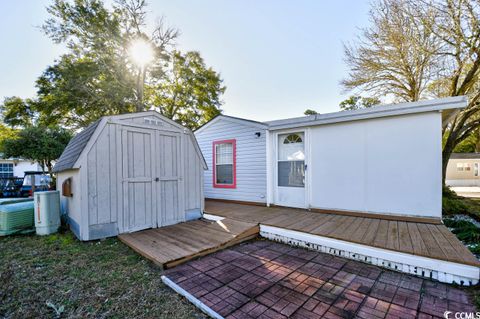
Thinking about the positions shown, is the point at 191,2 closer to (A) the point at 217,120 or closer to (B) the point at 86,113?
(A) the point at 217,120

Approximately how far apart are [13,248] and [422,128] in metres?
7.84

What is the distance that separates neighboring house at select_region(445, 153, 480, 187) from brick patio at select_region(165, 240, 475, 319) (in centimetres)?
1983

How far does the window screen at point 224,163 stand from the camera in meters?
6.98

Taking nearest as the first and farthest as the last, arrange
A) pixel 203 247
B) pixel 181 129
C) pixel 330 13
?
1. pixel 203 247
2. pixel 181 129
3. pixel 330 13

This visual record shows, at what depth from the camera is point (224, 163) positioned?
7148mm

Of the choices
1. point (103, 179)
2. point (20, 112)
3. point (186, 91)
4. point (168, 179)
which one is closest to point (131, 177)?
point (103, 179)

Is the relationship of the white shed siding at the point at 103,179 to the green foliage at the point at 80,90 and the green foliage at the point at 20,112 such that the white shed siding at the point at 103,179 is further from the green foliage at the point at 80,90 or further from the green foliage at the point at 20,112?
the green foliage at the point at 20,112

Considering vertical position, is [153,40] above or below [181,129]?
above

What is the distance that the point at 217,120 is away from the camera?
7.22 m

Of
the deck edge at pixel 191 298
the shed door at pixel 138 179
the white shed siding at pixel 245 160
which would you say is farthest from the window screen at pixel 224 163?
the deck edge at pixel 191 298

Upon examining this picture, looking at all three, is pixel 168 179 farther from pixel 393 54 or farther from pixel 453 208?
pixel 393 54

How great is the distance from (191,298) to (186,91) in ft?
54.2

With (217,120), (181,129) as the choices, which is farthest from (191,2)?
(181,129)

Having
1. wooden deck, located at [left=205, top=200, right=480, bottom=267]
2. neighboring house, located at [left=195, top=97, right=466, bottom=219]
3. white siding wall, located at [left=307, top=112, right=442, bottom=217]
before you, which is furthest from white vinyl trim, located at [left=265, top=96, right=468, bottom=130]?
wooden deck, located at [left=205, top=200, right=480, bottom=267]
